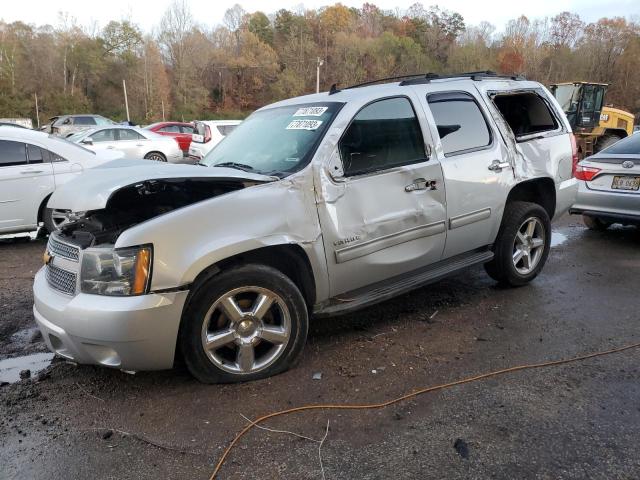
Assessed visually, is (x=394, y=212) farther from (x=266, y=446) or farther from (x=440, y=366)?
(x=266, y=446)

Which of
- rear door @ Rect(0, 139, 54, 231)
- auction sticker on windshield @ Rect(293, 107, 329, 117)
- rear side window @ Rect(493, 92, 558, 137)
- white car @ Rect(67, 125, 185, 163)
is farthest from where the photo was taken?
white car @ Rect(67, 125, 185, 163)

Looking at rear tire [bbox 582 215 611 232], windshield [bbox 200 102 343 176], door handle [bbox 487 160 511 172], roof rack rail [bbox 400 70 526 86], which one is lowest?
rear tire [bbox 582 215 611 232]

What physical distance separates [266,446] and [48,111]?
6733cm

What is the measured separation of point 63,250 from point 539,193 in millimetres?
4221

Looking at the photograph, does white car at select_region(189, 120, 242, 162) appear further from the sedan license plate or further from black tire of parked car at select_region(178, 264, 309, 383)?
black tire of parked car at select_region(178, 264, 309, 383)

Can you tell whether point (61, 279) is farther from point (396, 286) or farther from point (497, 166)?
point (497, 166)

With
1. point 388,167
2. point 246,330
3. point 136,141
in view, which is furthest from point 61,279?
point 136,141

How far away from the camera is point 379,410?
2.92 metres

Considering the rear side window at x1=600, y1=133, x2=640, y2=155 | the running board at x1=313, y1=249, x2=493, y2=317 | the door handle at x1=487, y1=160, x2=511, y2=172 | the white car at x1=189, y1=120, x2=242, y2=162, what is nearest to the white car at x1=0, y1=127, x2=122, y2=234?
the running board at x1=313, y1=249, x2=493, y2=317

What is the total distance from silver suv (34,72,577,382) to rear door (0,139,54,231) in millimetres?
3858

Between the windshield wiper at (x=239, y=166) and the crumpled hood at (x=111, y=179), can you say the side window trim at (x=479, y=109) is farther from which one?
the crumpled hood at (x=111, y=179)

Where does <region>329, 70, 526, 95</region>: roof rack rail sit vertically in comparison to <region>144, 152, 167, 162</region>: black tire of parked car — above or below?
above

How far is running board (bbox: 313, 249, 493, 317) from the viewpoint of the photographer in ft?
11.6

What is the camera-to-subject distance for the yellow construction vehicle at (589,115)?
58.7ft
